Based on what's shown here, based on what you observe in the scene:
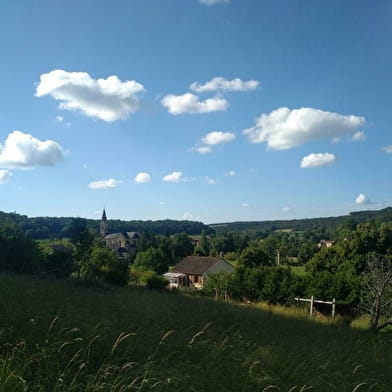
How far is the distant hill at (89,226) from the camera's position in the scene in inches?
3610

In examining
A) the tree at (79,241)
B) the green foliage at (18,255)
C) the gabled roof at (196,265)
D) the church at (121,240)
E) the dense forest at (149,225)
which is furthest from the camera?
the church at (121,240)

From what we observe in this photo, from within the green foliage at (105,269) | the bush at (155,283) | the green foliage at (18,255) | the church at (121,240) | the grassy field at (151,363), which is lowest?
the church at (121,240)

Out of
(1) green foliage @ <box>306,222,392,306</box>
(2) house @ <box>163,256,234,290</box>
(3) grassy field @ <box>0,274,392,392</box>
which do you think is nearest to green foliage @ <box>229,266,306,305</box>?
(1) green foliage @ <box>306,222,392,306</box>

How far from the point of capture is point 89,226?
125 m

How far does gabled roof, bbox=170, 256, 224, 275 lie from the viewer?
166ft

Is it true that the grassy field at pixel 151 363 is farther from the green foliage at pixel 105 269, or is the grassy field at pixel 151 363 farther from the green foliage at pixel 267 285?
the green foliage at pixel 105 269

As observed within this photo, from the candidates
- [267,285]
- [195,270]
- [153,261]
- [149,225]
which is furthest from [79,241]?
[149,225]

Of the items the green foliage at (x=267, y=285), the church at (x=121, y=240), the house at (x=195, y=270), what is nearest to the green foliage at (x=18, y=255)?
the green foliage at (x=267, y=285)

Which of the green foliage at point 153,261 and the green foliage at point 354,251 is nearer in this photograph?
the green foliage at point 354,251

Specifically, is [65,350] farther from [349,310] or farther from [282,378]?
[349,310]

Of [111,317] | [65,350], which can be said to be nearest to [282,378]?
[65,350]

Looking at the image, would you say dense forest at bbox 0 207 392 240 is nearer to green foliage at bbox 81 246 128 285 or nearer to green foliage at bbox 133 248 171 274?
green foliage at bbox 133 248 171 274

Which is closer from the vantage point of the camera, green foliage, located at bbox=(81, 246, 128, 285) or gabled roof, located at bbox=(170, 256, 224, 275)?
green foliage, located at bbox=(81, 246, 128, 285)

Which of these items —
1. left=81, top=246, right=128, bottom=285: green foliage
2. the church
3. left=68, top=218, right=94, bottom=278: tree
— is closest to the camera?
left=81, top=246, right=128, bottom=285: green foliage
